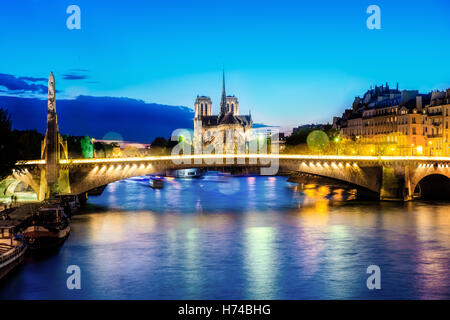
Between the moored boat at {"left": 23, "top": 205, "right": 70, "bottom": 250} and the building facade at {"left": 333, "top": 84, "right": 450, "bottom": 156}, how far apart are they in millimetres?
59453

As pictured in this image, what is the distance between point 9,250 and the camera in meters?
29.0

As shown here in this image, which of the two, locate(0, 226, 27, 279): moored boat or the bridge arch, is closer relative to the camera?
locate(0, 226, 27, 279): moored boat

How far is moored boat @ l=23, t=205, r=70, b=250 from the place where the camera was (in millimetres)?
35156

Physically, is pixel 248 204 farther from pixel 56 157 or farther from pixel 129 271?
pixel 129 271

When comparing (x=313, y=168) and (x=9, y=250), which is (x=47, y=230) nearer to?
(x=9, y=250)

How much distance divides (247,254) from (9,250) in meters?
13.3

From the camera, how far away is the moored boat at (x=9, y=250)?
1072 inches

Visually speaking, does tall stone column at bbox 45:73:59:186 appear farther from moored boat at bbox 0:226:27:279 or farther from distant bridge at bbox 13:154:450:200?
moored boat at bbox 0:226:27:279

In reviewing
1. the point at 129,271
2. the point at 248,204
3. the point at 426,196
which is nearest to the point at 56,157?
the point at 248,204

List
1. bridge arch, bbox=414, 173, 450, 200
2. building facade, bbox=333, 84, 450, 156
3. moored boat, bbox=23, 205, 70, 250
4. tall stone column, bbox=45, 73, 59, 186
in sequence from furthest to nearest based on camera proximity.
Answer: building facade, bbox=333, 84, 450, 156 → bridge arch, bbox=414, 173, 450, 200 → tall stone column, bbox=45, 73, 59, 186 → moored boat, bbox=23, 205, 70, 250

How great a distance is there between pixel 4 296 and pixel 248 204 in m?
39.4
